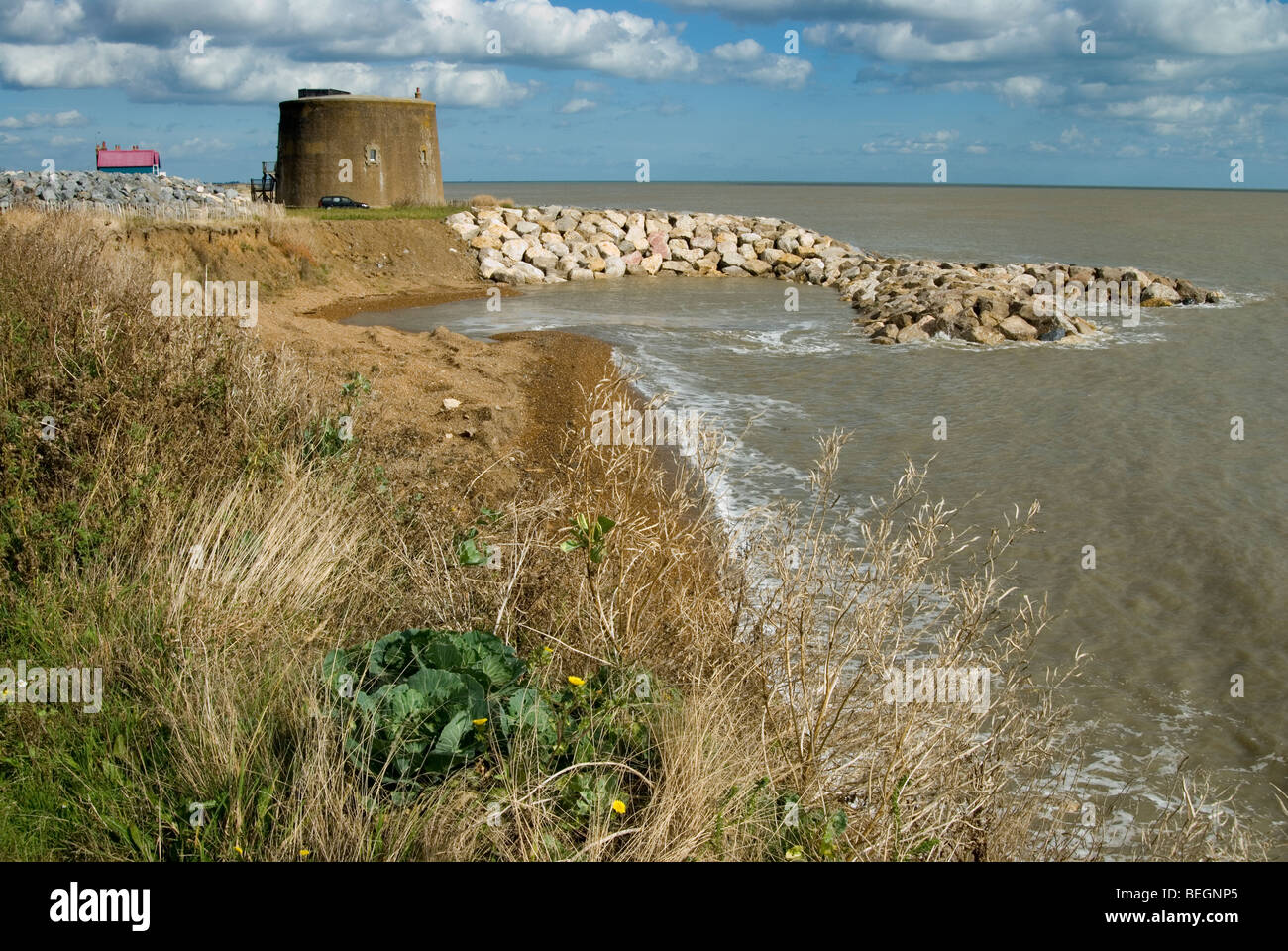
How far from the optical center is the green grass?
110 ft

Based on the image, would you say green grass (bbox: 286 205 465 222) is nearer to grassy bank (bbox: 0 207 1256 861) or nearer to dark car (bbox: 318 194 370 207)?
dark car (bbox: 318 194 370 207)

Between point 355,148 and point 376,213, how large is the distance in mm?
5808

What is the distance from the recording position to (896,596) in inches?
181

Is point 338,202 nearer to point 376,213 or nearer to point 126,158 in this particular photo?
point 376,213

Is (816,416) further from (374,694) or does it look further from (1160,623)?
(374,694)

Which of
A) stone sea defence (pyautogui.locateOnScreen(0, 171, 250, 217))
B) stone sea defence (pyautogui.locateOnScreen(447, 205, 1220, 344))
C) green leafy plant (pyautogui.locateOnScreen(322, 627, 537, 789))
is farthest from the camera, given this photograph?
stone sea defence (pyautogui.locateOnScreen(0, 171, 250, 217))

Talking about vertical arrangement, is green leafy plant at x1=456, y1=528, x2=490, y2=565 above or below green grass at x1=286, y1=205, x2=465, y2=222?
→ below

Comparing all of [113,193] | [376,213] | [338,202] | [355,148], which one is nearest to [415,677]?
[376,213]

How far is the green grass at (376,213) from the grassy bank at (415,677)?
2775 centimetres

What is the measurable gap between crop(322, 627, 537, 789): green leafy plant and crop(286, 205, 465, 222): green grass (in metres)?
30.0

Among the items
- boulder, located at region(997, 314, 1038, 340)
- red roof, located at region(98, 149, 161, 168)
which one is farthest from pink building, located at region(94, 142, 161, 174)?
boulder, located at region(997, 314, 1038, 340)

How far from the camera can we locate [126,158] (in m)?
56.2
